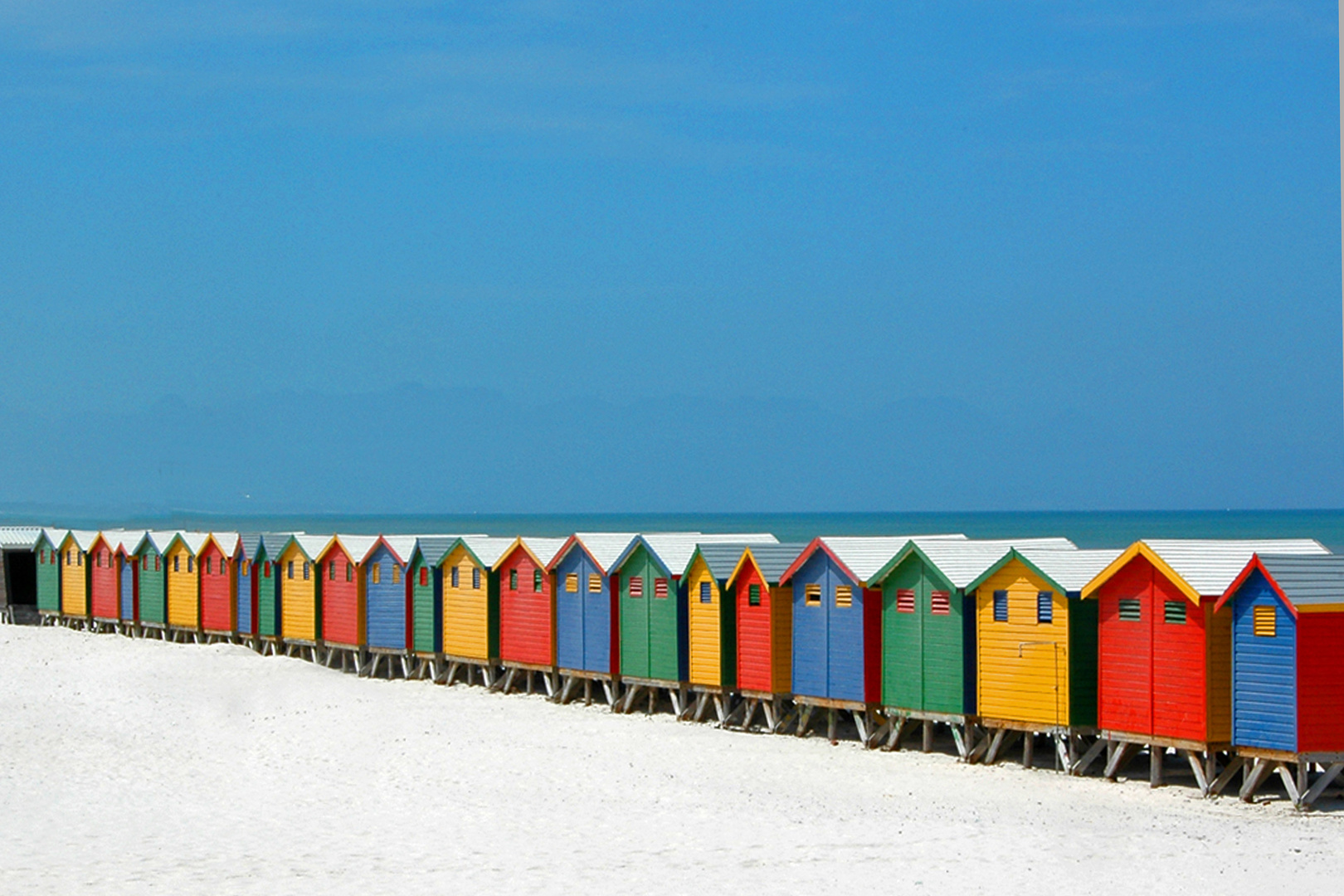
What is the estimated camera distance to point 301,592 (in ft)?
167

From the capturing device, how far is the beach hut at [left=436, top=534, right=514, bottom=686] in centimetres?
4369

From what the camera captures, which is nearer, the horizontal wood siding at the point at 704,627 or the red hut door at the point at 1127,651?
the red hut door at the point at 1127,651

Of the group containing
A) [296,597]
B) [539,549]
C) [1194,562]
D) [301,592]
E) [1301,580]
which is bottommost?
[296,597]

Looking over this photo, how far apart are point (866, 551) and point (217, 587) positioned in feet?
90.7

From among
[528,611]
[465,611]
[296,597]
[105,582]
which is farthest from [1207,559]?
[105,582]

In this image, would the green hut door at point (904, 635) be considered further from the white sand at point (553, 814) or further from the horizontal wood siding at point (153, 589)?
the horizontal wood siding at point (153, 589)

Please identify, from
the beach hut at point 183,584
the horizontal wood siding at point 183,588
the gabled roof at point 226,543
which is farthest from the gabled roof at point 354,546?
the horizontal wood siding at point 183,588

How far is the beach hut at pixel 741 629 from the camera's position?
3541cm

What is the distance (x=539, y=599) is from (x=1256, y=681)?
20.0 meters

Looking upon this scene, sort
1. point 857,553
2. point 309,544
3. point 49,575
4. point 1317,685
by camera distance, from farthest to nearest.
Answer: point 49,575, point 309,544, point 857,553, point 1317,685

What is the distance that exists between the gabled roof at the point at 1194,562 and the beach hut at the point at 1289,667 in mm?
425

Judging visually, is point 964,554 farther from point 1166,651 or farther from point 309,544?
point 309,544

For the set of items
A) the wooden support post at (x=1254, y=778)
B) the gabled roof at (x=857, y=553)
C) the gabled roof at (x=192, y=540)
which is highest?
the gabled roof at (x=857, y=553)

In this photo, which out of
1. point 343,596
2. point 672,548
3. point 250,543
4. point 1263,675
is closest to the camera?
point 1263,675
